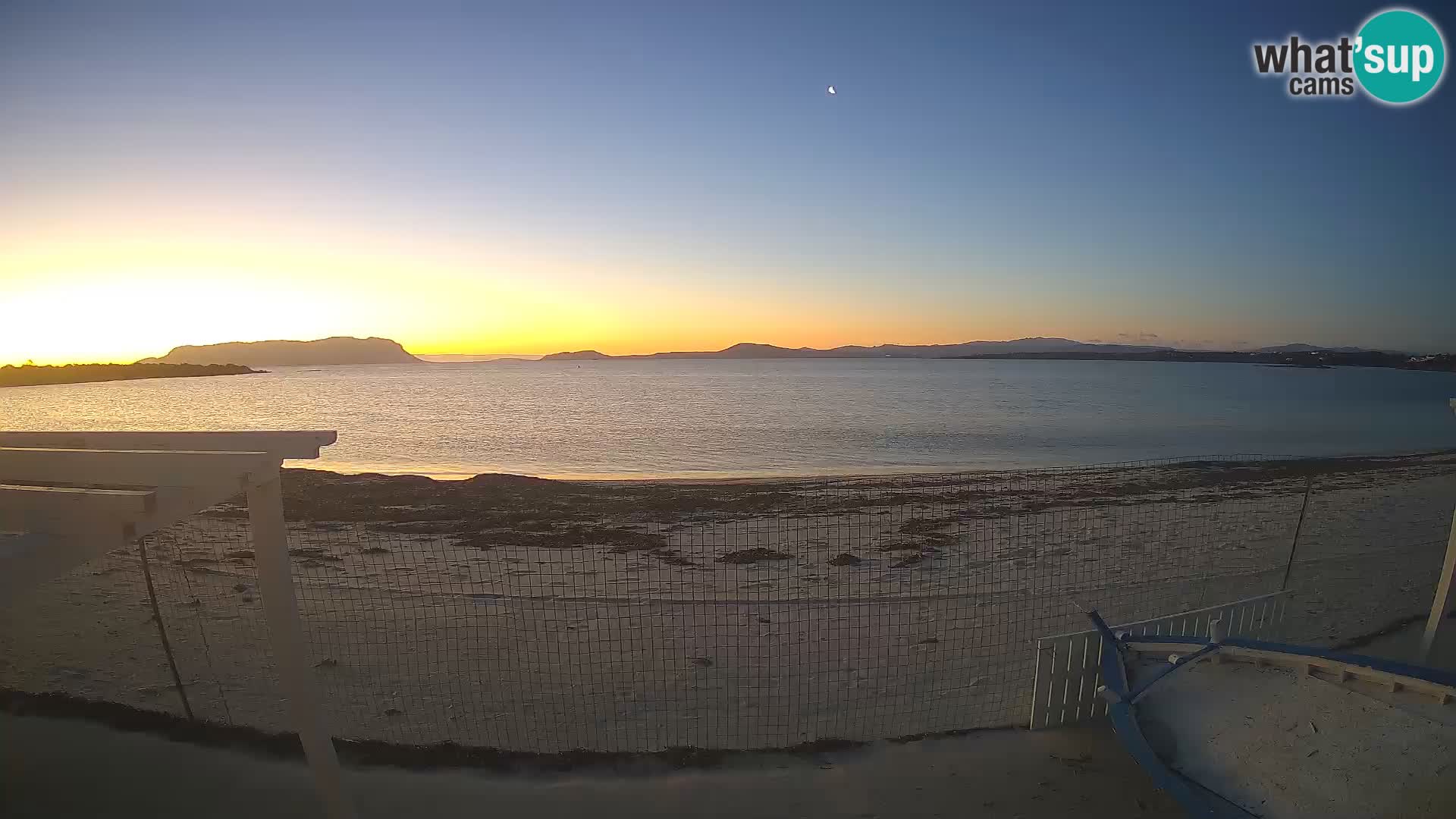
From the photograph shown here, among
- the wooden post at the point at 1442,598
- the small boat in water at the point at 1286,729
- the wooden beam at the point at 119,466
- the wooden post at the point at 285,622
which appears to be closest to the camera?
the wooden beam at the point at 119,466

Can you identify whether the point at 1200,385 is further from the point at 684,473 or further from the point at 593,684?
the point at 593,684

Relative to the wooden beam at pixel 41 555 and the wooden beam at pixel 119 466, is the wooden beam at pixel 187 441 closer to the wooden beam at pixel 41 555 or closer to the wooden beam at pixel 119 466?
the wooden beam at pixel 119 466

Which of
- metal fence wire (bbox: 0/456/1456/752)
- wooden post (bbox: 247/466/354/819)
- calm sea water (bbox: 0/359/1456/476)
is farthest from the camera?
calm sea water (bbox: 0/359/1456/476)

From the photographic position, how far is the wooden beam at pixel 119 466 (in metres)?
2.69

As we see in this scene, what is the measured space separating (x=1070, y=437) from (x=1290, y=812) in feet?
118

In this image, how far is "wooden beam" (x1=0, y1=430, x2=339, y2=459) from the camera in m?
3.33

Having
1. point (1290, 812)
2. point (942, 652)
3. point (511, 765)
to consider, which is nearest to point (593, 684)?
point (511, 765)

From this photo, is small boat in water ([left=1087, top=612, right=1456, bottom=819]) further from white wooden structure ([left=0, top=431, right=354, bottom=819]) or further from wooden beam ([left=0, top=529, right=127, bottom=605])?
wooden beam ([left=0, top=529, right=127, bottom=605])

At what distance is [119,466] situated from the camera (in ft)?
9.05

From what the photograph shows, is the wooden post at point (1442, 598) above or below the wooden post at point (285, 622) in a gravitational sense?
below

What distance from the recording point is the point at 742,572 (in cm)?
1151

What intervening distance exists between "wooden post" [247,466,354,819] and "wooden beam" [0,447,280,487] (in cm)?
28

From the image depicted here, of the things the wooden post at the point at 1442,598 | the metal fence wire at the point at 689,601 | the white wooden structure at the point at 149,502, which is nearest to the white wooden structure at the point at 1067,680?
the metal fence wire at the point at 689,601

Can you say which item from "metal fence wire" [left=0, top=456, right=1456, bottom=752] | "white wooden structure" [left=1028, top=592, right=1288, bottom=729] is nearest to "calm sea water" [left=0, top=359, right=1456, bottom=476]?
"metal fence wire" [left=0, top=456, right=1456, bottom=752]
